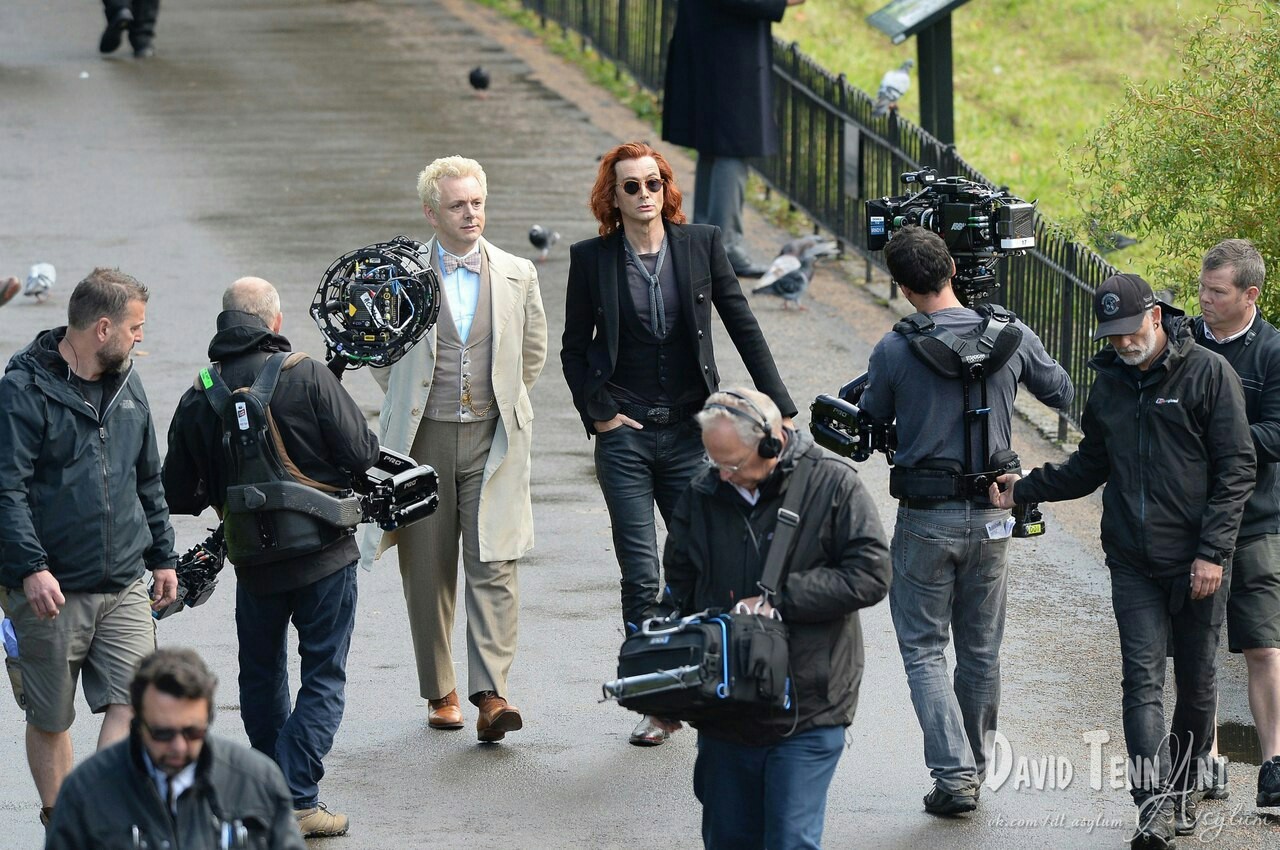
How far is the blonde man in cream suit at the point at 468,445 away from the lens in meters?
7.20

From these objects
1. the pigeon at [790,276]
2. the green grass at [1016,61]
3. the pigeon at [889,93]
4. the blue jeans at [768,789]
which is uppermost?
the green grass at [1016,61]

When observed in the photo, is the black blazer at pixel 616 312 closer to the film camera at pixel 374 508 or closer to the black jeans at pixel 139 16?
the film camera at pixel 374 508

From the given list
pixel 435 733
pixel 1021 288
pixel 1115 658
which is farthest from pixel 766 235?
pixel 435 733

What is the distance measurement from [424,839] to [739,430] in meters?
2.13

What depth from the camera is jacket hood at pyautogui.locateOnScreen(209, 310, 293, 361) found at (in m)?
6.28

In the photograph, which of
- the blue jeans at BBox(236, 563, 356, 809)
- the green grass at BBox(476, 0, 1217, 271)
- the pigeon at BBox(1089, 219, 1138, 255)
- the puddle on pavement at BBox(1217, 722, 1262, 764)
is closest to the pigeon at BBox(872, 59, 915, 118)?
the green grass at BBox(476, 0, 1217, 271)

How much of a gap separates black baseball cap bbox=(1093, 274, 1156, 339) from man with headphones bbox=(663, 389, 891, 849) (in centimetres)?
→ 128

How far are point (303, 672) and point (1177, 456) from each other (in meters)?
2.99

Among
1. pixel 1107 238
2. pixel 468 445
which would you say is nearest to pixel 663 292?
pixel 468 445

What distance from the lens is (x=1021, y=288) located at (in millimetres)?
11984

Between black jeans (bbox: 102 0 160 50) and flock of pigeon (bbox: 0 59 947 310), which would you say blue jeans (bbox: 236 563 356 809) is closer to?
flock of pigeon (bbox: 0 59 947 310)

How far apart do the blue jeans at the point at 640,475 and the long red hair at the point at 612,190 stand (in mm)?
798

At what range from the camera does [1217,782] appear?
260 inches

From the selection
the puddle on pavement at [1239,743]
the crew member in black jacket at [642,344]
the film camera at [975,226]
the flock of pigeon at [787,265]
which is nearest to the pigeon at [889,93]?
the flock of pigeon at [787,265]
